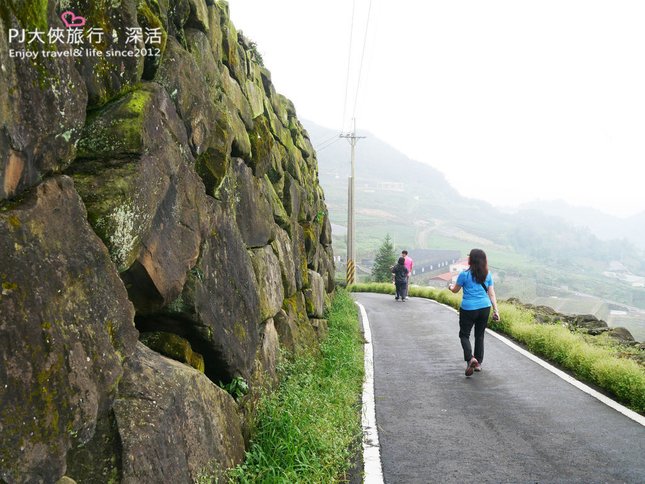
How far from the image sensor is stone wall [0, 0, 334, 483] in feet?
8.09

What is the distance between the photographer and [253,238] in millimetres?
6484

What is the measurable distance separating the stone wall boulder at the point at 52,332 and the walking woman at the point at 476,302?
6.46 meters

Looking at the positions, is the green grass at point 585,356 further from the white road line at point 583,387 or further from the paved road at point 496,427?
the paved road at point 496,427

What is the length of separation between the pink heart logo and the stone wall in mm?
44

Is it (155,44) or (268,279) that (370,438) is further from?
(155,44)

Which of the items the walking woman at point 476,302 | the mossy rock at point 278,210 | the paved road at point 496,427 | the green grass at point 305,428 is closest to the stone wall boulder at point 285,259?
the mossy rock at point 278,210

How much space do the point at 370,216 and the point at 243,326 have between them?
195m

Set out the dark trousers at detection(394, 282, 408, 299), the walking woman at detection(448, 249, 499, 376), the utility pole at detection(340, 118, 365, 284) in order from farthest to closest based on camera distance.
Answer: the utility pole at detection(340, 118, 365, 284), the dark trousers at detection(394, 282, 408, 299), the walking woman at detection(448, 249, 499, 376)

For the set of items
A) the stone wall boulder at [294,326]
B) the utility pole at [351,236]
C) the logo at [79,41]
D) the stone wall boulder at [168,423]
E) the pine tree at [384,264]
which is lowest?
the pine tree at [384,264]

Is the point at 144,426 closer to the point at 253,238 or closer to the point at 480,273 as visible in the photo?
the point at 253,238

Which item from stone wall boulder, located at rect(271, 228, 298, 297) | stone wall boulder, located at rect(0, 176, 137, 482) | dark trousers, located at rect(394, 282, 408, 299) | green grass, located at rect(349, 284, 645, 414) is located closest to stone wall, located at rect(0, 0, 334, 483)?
stone wall boulder, located at rect(0, 176, 137, 482)

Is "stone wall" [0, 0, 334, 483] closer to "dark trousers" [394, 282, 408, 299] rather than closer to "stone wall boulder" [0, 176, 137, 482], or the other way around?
"stone wall boulder" [0, 176, 137, 482]

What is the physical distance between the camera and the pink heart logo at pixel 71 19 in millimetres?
3254

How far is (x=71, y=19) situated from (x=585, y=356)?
8.42 m
